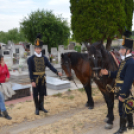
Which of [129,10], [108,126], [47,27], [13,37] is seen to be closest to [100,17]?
[129,10]

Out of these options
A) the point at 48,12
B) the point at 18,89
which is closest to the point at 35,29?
the point at 48,12

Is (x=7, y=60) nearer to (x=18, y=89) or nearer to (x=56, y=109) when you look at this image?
(x=18, y=89)

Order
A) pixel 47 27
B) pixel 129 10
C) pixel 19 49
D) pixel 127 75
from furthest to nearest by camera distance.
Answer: pixel 47 27, pixel 19 49, pixel 129 10, pixel 127 75

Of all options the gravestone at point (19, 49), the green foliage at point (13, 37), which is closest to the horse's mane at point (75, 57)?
the gravestone at point (19, 49)

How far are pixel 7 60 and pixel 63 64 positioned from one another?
1080cm

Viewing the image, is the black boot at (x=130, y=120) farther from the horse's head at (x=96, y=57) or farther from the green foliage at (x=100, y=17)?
the green foliage at (x=100, y=17)

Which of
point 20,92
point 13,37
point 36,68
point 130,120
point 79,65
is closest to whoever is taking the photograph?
point 130,120

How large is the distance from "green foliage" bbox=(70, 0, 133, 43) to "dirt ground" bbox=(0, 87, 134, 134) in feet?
37.9

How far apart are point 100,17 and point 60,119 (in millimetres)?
14182

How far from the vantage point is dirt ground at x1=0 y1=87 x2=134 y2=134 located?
13.4 feet

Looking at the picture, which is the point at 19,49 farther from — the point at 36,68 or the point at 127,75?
the point at 127,75

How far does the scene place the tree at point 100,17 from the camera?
16438 millimetres

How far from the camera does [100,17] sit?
1669 centimetres

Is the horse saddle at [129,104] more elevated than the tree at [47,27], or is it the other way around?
the tree at [47,27]
